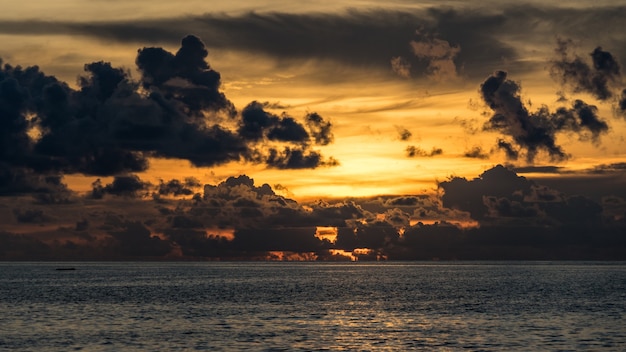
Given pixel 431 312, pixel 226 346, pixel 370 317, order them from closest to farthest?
pixel 226 346 → pixel 370 317 → pixel 431 312

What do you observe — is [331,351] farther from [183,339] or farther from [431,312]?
[431,312]

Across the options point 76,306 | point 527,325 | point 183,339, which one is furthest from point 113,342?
point 76,306

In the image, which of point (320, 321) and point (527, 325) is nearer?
point (527, 325)

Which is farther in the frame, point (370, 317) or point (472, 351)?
point (370, 317)

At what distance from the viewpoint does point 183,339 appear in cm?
10031

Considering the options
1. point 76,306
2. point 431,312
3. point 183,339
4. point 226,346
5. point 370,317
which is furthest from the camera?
point 76,306

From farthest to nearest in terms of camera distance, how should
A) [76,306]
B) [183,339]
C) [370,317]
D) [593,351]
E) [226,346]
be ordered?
1. [76,306]
2. [370,317]
3. [183,339]
4. [226,346]
5. [593,351]

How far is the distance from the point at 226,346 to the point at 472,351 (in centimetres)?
2587

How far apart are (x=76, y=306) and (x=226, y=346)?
235ft

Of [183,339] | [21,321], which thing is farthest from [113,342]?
[21,321]

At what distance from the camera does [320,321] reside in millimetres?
123750

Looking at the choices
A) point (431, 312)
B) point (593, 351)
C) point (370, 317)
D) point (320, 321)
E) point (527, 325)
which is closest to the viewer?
point (593, 351)

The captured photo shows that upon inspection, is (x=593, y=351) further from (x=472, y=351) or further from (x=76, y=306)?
(x=76, y=306)

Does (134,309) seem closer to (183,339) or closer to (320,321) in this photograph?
(320,321)
